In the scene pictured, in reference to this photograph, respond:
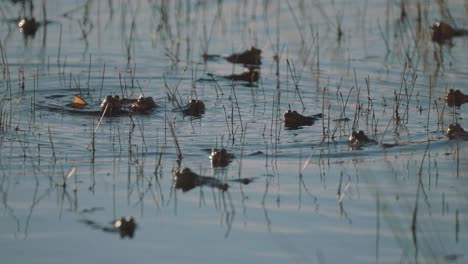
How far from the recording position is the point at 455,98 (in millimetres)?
10227

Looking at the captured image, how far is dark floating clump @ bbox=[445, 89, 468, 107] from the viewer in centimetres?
1018

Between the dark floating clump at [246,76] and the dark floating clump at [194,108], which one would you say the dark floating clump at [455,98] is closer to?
the dark floating clump at [246,76]

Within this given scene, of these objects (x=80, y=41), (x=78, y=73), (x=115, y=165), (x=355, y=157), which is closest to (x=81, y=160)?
(x=115, y=165)

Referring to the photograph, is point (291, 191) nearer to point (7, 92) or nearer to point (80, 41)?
point (7, 92)

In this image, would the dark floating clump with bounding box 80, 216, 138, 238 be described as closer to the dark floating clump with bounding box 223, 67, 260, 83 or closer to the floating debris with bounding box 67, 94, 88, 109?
the floating debris with bounding box 67, 94, 88, 109

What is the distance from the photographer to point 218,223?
6.90 metres

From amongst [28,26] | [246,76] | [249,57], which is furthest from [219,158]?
[28,26]

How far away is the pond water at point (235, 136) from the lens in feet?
21.7

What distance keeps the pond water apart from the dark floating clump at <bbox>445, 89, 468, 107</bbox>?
12 cm

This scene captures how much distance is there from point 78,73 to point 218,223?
5492 mm

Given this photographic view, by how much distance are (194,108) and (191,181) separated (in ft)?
8.44

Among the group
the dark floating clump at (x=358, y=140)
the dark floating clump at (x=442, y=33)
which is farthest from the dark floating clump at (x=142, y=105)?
the dark floating clump at (x=442, y=33)

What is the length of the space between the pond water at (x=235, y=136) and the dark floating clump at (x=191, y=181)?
39 millimetres

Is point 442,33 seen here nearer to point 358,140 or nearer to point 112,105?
point 358,140
